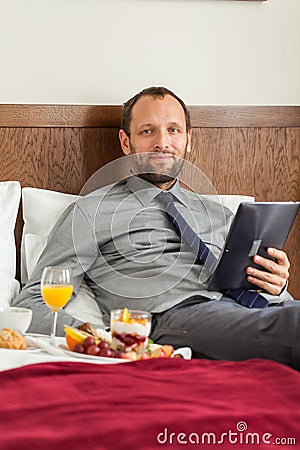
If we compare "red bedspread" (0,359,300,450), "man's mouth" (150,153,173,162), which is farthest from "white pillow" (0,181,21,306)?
"red bedspread" (0,359,300,450)

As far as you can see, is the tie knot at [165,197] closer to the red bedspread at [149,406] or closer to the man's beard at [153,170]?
the man's beard at [153,170]

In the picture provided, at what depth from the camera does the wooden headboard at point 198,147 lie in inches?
112

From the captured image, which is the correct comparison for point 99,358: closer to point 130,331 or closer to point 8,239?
point 130,331

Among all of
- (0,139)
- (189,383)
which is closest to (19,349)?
(189,383)

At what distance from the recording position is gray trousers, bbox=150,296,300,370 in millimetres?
1948

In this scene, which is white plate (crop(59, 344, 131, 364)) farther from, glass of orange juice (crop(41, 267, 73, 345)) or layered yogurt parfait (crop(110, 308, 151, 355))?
glass of orange juice (crop(41, 267, 73, 345))

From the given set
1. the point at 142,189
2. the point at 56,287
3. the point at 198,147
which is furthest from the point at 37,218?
the point at 56,287

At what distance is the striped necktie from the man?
0.07ft

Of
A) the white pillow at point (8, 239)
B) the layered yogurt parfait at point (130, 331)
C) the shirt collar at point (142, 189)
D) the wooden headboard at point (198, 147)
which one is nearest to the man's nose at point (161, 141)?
the shirt collar at point (142, 189)

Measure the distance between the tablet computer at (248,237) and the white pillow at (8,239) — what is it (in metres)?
0.62

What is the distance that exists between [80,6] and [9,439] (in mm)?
2046

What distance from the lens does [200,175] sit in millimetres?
2912

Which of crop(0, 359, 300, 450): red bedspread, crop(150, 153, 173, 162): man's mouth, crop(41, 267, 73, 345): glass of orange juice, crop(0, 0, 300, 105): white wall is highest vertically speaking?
crop(0, 0, 300, 105): white wall

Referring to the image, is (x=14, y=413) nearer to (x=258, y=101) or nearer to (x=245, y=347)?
(x=245, y=347)
